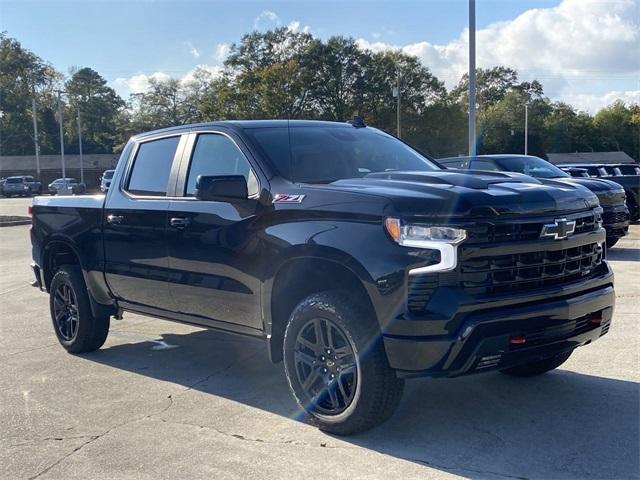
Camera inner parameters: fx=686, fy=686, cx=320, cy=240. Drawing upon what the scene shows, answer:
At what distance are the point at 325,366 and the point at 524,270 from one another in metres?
1.32

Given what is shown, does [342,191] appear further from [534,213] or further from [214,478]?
[214,478]

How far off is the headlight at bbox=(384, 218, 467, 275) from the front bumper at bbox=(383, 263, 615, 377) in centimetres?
17

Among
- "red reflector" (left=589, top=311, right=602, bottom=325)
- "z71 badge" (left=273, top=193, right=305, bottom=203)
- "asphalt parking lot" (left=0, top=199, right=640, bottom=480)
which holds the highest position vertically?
"z71 badge" (left=273, top=193, right=305, bottom=203)

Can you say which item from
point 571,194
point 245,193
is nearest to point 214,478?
point 245,193

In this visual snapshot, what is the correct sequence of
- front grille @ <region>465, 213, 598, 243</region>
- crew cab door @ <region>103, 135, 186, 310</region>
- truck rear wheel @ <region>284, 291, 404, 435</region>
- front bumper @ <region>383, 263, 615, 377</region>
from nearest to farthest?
front bumper @ <region>383, 263, 615, 377</region>, front grille @ <region>465, 213, 598, 243</region>, truck rear wheel @ <region>284, 291, 404, 435</region>, crew cab door @ <region>103, 135, 186, 310</region>

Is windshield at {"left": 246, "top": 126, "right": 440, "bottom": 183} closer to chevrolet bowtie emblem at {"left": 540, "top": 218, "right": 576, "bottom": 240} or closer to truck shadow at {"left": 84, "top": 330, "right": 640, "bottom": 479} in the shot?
chevrolet bowtie emblem at {"left": 540, "top": 218, "right": 576, "bottom": 240}

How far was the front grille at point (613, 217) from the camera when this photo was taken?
448 inches

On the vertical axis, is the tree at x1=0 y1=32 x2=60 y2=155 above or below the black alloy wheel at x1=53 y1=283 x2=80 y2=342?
above

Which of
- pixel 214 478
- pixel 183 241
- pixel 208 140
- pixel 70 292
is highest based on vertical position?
pixel 208 140

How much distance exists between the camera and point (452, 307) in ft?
11.7

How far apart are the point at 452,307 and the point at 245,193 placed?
169cm

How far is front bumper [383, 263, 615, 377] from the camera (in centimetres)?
359

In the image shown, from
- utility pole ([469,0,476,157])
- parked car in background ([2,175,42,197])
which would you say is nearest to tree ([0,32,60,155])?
parked car in background ([2,175,42,197])

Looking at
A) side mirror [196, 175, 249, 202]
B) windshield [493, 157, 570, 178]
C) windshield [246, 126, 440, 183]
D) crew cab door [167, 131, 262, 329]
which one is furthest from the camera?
windshield [493, 157, 570, 178]
